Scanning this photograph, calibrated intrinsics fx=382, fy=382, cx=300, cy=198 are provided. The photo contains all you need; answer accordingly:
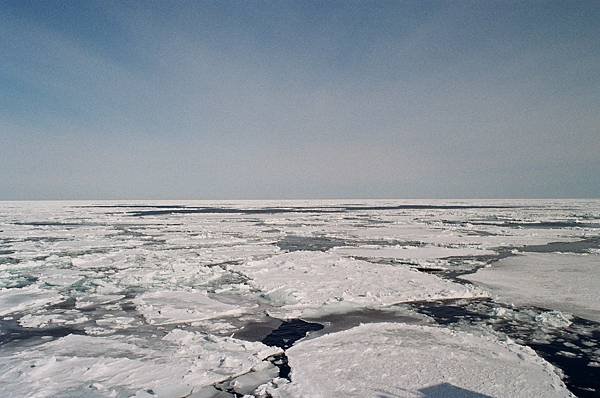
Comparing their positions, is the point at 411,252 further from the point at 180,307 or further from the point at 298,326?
the point at 180,307

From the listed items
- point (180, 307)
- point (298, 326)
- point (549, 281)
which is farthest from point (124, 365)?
point (549, 281)

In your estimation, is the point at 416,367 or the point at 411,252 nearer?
the point at 416,367

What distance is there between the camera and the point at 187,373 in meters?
4.48

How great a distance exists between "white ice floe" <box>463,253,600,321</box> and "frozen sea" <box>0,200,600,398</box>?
6 cm

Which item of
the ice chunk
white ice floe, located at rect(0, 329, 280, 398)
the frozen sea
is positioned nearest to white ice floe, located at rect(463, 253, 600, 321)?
the frozen sea

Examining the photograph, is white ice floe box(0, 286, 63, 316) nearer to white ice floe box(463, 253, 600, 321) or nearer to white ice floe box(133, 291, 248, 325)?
white ice floe box(133, 291, 248, 325)

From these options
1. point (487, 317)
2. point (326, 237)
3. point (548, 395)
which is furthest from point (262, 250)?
point (548, 395)

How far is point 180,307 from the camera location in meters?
7.21

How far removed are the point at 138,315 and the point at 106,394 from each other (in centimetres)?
293

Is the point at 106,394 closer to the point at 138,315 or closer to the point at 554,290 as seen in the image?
the point at 138,315

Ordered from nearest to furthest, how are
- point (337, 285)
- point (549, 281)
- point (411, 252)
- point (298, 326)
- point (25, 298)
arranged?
point (298, 326), point (25, 298), point (337, 285), point (549, 281), point (411, 252)

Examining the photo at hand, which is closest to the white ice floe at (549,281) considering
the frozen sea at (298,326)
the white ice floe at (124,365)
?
the frozen sea at (298,326)

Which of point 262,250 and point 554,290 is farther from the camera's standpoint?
point 262,250

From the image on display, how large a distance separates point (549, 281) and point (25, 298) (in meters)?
11.8
